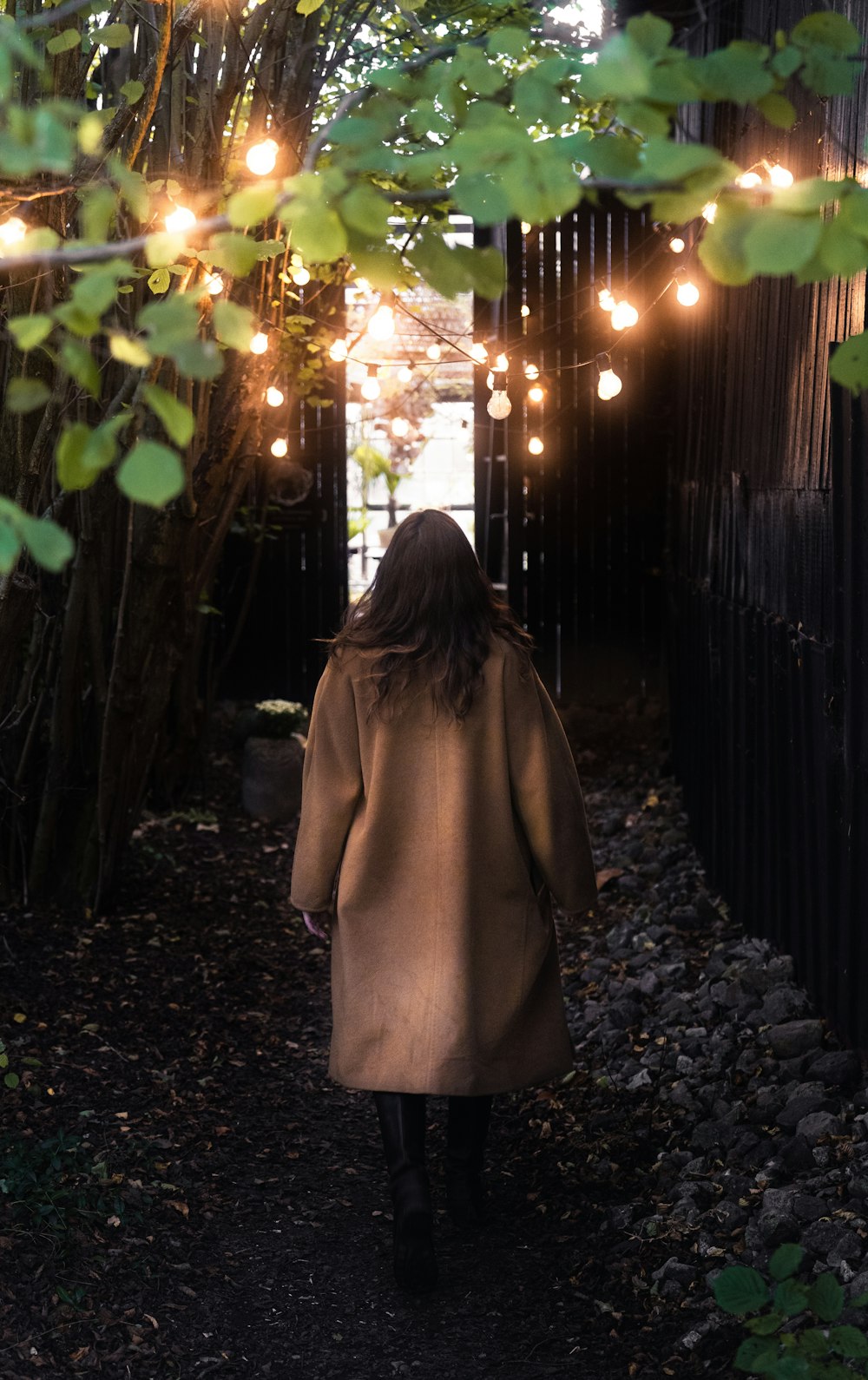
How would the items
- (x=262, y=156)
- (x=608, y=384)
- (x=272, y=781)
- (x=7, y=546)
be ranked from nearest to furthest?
(x=7, y=546)
(x=262, y=156)
(x=608, y=384)
(x=272, y=781)

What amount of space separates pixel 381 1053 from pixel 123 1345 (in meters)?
0.81

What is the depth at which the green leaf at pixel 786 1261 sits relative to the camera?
6.97 ft

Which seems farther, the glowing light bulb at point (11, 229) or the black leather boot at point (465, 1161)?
the black leather boot at point (465, 1161)

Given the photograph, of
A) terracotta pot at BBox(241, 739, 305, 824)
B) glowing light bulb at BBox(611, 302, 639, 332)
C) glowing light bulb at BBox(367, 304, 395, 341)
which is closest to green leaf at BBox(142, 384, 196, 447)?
glowing light bulb at BBox(611, 302, 639, 332)

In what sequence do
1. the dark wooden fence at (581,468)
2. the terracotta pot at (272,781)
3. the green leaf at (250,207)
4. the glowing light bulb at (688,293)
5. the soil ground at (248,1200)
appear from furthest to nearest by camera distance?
the dark wooden fence at (581,468), the terracotta pot at (272,781), the glowing light bulb at (688,293), the soil ground at (248,1200), the green leaf at (250,207)

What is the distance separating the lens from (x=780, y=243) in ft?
5.06

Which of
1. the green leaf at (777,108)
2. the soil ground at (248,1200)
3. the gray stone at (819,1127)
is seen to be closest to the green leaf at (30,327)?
the green leaf at (777,108)

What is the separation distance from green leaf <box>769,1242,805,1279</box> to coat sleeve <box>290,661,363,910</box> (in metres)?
1.47

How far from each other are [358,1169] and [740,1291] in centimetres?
178

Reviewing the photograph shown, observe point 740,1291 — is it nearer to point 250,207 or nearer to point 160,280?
→ point 250,207

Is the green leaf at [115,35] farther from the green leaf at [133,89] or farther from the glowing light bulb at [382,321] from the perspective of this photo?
the glowing light bulb at [382,321]

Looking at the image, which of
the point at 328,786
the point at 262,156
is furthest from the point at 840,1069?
the point at 262,156

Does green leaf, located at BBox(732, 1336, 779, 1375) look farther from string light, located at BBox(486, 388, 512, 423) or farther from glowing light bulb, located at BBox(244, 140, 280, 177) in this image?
string light, located at BBox(486, 388, 512, 423)

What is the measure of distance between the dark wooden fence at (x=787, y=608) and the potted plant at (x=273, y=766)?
219cm
